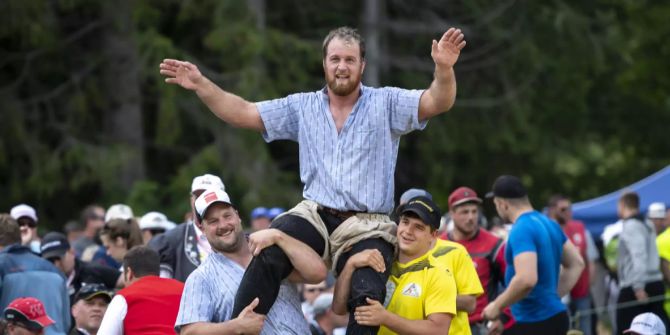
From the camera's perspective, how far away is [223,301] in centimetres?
662

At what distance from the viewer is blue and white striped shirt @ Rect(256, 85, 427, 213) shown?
20.9 ft

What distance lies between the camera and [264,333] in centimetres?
652

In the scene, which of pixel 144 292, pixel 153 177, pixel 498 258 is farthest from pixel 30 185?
pixel 144 292

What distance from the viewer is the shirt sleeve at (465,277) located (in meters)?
7.70

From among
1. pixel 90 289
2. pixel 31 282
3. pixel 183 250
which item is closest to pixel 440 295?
pixel 183 250

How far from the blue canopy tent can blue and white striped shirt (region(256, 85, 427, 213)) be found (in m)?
10.9

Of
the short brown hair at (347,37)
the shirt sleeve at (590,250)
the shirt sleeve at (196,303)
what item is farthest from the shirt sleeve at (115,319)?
the shirt sleeve at (590,250)

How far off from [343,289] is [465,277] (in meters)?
1.54

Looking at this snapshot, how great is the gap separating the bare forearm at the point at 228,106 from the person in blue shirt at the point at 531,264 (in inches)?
116

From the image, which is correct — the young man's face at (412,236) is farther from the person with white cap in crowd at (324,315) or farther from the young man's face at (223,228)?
the person with white cap in crowd at (324,315)

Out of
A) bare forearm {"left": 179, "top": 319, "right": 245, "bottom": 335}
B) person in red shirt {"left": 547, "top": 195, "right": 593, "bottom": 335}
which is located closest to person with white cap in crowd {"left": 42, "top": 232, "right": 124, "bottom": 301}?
bare forearm {"left": 179, "top": 319, "right": 245, "bottom": 335}

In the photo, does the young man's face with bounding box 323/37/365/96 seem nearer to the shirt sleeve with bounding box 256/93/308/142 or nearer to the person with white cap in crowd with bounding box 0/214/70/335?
the shirt sleeve with bounding box 256/93/308/142

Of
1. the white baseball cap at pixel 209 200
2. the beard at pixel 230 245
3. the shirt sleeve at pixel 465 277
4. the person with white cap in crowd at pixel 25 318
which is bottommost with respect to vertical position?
the person with white cap in crowd at pixel 25 318

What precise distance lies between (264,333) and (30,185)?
15736 millimetres
